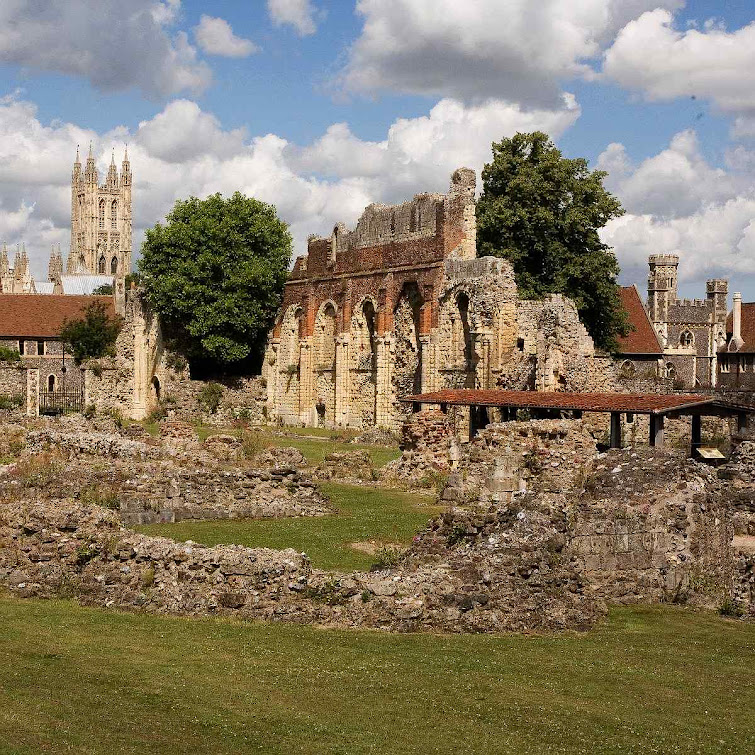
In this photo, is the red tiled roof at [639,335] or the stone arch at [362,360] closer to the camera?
the stone arch at [362,360]

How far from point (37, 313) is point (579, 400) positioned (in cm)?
4166

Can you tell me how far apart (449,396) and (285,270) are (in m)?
22.9

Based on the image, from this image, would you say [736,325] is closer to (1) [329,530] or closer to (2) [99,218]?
(1) [329,530]

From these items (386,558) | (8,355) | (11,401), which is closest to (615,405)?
(386,558)

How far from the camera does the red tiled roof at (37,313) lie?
191ft

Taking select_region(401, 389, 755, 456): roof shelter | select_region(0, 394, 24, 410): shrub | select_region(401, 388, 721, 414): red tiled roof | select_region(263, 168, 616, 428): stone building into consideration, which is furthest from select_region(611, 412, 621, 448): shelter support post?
select_region(0, 394, 24, 410): shrub

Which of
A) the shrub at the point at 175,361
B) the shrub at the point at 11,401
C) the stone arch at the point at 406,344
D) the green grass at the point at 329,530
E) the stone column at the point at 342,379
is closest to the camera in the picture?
the green grass at the point at 329,530

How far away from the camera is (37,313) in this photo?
59719 millimetres

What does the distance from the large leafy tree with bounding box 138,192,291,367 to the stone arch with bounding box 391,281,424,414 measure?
743cm

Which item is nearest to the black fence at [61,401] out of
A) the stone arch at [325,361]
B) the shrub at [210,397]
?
the shrub at [210,397]

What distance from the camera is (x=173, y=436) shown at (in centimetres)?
2955

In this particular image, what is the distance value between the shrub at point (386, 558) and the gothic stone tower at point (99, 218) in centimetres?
14798

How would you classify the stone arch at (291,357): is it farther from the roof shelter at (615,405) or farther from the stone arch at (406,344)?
the roof shelter at (615,405)

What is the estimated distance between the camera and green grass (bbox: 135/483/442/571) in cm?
1622
